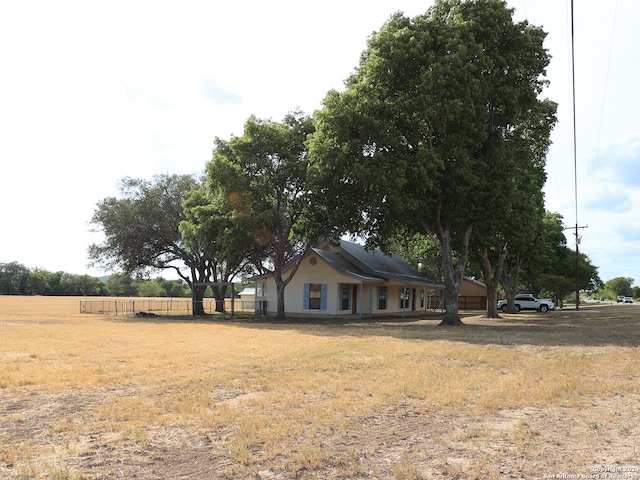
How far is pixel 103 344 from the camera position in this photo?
15.8 meters

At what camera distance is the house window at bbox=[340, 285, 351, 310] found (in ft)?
116

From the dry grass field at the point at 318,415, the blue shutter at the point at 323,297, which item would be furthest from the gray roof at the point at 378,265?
the dry grass field at the point at 318,415

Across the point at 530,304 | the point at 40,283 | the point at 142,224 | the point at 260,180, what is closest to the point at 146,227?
the point at 142,224

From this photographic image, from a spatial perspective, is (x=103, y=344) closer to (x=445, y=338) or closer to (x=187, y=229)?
(x=445, y=338)

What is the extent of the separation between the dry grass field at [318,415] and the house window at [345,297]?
22.1m

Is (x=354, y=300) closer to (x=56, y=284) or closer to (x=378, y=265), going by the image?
(x=378, y=265)

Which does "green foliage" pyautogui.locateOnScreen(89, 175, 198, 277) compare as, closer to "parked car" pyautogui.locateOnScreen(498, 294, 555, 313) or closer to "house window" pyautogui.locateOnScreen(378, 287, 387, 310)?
"house window" pyautogui.locateOnScreen(378, 287, 387, 310)

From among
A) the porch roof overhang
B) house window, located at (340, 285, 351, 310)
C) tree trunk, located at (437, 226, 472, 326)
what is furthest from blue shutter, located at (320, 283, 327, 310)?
tree trunk, located at (437, 226, 472, 326)

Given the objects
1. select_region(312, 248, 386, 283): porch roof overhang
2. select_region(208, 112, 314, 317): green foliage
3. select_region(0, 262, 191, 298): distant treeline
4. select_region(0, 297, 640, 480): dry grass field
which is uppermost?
select_region(208, 112, 314, 317): green foliage

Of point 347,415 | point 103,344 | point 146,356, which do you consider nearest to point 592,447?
point 347,415

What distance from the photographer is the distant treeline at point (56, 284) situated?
123812 millimetres

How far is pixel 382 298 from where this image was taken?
132 ft

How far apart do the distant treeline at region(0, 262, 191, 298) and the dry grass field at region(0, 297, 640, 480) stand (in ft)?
369

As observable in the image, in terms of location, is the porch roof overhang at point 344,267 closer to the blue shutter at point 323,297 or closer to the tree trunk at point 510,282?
the blue shutter at point 323,297
